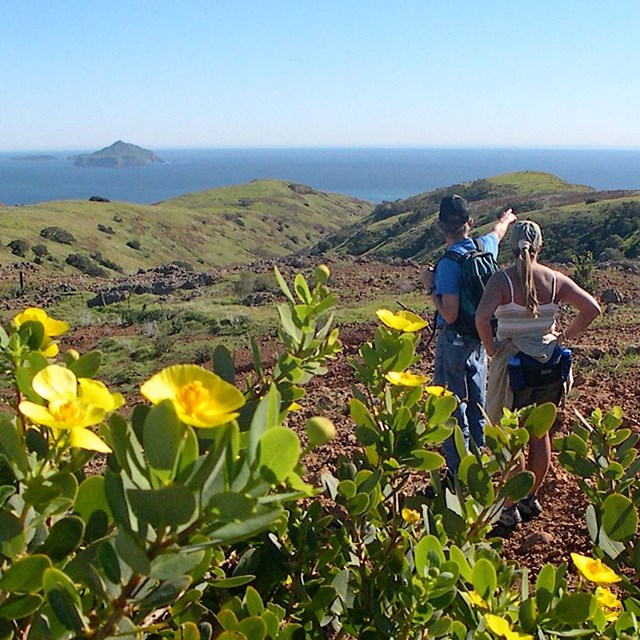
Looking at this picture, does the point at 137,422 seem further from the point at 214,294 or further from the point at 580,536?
the point at 214,294

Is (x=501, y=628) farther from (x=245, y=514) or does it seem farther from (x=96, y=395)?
(x=96, y=395)

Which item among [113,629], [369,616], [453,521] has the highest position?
[113,629]

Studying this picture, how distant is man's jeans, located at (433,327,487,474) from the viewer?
Answer: 3.58 metres

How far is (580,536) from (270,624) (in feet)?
7.87

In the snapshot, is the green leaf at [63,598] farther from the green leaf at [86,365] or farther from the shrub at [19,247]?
the shrub at [19,247]

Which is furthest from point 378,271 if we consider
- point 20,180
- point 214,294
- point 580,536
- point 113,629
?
point 20,180

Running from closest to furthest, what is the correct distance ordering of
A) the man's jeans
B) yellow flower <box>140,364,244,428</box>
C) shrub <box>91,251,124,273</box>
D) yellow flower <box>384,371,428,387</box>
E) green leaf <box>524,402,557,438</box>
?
yellow flower <box>140,364,244,428</box>, yellow flower <box>384,371,428,387</box>, green leaf <box>524,402,557,438</box>, the man's jeans, shrub <box>91,251,124,273</box>

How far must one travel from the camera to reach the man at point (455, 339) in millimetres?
3492

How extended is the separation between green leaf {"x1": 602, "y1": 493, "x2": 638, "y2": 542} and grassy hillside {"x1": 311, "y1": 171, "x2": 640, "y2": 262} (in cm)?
1933

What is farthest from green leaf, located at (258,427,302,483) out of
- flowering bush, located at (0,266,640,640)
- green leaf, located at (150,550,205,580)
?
green leaf, located at (150,550,205,580)

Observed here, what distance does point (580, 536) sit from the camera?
312cm

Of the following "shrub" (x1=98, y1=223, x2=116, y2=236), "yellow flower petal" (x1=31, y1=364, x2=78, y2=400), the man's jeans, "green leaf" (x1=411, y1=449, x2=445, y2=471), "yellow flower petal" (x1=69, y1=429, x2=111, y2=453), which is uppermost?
"yellow flower petal" (x1=31, y1=364, x2=78, y2=400)

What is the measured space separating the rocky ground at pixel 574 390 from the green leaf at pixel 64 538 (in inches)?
51.5

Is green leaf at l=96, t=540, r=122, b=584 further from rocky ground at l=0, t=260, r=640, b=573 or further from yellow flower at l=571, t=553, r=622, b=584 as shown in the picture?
rocky ground at l=0, t=260, r=640, b=573
